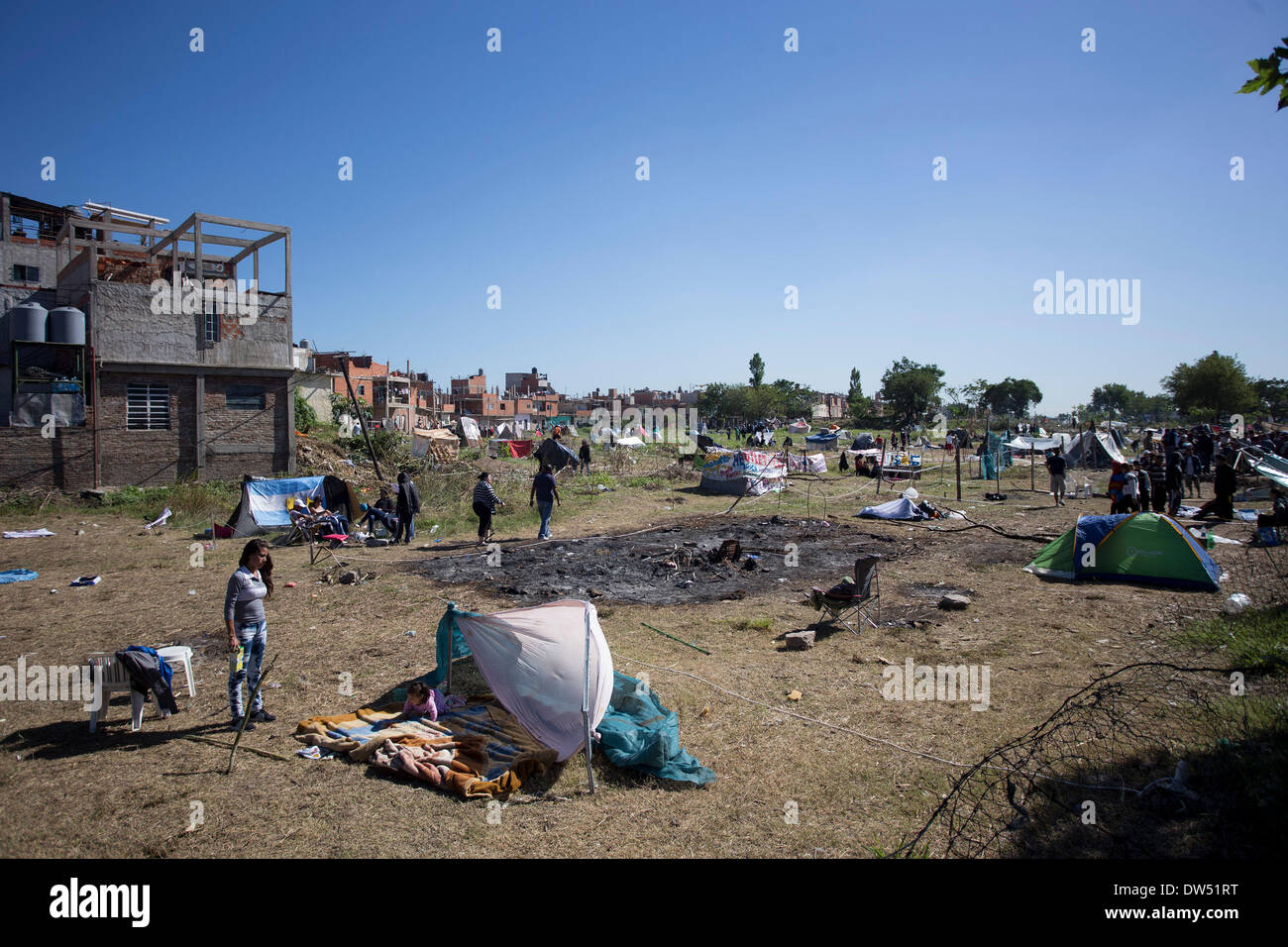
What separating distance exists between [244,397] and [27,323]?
5.78 m

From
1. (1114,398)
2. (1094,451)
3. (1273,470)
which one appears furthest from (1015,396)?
(1273,470)

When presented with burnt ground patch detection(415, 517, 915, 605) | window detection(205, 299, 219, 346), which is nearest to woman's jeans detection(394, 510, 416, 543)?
burnt ground patch detection(415, 517, 915, 605)

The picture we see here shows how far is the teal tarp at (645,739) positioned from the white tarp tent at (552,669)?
0.22 m

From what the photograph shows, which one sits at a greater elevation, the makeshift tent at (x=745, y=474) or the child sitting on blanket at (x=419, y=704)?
the makeshift tent at (x=745, y=474)

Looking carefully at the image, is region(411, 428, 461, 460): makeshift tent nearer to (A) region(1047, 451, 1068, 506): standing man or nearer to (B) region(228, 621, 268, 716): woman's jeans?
(A) region(1047, 451, 1068, 506): standing man

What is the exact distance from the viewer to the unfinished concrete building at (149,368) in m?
19.8

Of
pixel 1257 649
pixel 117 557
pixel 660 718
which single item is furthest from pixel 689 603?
pixel 117 557

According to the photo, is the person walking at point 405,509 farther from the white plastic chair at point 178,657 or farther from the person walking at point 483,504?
the white plastic chair at point 178,657

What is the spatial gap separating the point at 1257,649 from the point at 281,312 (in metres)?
25.8

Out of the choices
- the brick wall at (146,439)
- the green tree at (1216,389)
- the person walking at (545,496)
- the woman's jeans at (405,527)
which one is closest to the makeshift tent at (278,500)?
the woman's jeans at (405,527)

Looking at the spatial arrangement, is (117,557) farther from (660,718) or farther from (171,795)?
(660,718)

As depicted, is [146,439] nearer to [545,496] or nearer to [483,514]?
[483,514]

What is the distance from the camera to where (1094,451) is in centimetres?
3117

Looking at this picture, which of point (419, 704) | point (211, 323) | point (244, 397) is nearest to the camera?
point (419, 704)
